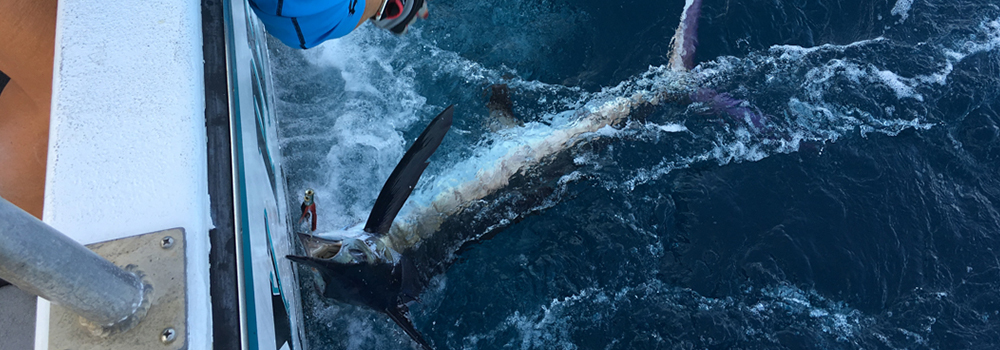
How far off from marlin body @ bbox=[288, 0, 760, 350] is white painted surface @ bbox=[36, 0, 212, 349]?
2.34ft

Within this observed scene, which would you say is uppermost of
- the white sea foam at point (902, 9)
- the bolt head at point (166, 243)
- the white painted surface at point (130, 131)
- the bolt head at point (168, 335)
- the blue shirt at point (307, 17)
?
the white sea foam at point (902, 9)

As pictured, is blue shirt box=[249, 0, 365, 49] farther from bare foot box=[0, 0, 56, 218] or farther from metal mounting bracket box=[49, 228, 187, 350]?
metal mounting bracket box=[49, 228, 187, 350]

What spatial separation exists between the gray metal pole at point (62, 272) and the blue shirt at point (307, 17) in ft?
3.79

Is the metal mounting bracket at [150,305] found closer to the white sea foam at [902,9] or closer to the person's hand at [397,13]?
the person's hand at [397,13]

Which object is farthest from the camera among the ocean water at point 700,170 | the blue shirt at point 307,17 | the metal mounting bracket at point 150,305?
the ocean water at point 700,170

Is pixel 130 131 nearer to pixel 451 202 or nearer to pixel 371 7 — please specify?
pixel 371 7

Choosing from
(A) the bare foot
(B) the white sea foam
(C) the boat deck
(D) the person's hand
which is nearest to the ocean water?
(B) the white sea foam

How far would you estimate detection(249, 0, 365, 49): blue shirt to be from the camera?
73.3 inches

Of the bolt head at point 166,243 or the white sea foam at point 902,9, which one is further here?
the white sea foam at point 902,9

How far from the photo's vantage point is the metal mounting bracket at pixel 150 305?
3.02 feet

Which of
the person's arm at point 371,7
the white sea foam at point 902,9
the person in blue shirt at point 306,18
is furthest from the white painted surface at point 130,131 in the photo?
the white sea foam at point 902,9

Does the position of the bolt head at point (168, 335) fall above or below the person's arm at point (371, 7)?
below

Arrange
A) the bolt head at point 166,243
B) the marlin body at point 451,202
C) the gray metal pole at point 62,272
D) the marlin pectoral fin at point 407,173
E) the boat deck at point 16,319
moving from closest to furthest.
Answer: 1. the gray metal pole at point 62,272
2. the bolt head at point 166,243
3. the boat deck at point 16,319
4. the marlin body at point 451,202
5. the marlin pectoral fin at point 407,173

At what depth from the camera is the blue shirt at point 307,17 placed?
1862 mm
